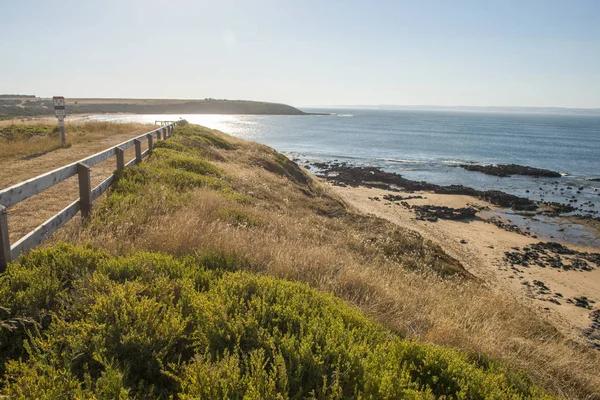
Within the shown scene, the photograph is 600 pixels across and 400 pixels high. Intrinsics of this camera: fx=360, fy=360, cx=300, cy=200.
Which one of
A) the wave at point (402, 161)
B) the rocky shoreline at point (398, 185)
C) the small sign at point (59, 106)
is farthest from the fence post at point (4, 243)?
the wave at point (402, 161)

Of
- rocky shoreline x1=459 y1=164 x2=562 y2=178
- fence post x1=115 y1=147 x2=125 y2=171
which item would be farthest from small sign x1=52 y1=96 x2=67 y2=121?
rocky shoreline x1=459 y1=164 x2=562 y2=178

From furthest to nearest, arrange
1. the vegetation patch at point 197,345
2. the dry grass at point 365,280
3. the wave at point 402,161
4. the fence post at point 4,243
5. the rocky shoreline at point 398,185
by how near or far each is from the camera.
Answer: the wave at point 402,161
the rocky shoreline at point 398,185
the dry grass at point 365,280
the fence post at point 4,243
the vegetation patch at point 197,345

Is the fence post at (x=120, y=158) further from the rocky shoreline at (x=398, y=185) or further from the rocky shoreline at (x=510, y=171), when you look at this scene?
the rocky shoreline at (x=510, y=171)

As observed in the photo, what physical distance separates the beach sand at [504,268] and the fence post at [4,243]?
12196 mm

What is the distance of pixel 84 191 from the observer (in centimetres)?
594

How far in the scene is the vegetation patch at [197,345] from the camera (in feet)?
8.29

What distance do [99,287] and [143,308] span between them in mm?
830

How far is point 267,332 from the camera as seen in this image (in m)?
3.13

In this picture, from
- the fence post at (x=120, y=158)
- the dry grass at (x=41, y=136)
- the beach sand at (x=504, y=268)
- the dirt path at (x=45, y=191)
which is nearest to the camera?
the dirt path at (x=45, y=191)

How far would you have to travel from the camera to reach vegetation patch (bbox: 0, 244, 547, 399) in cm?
253

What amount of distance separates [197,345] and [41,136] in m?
21.5

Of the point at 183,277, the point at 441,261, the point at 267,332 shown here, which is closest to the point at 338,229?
the point at 441,261

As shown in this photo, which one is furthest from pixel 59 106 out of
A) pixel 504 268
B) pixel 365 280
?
pixel 504 268

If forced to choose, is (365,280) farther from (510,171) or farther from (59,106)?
(510,171)
